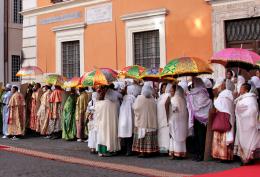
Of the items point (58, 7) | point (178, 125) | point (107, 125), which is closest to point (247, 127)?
point (178, 125)

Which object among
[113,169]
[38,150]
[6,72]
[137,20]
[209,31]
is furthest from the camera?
[6,72]

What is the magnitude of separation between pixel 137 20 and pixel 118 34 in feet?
3.51

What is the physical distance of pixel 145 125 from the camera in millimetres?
10078

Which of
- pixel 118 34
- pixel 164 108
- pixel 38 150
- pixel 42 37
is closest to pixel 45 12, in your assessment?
pixel 42 37

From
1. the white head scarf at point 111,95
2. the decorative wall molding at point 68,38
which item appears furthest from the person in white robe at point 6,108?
the white head scarf at point 111,95

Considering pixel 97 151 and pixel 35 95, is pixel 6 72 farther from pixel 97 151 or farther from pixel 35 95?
pixel 97 151

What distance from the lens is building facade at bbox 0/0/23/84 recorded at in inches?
1133

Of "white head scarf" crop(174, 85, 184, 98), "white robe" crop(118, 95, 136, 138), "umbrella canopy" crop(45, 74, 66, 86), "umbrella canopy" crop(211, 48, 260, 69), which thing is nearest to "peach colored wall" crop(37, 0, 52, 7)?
"umbrella canopy" crop(45, 74, 66, 86)

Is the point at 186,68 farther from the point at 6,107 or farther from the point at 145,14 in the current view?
the point at 6,107

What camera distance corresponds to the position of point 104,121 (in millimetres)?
10445

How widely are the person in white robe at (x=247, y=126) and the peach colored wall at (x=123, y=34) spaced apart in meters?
5.52

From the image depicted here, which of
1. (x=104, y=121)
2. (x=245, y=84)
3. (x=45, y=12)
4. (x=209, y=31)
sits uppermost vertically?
(x=45, y=12)

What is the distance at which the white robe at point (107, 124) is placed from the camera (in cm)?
1038

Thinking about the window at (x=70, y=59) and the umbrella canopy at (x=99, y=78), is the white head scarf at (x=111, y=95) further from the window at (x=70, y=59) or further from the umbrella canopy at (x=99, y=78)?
the window at (x=70, y=59)
